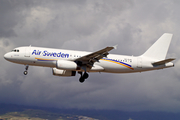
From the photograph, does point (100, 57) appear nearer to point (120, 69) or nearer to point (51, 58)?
point (120, 69)

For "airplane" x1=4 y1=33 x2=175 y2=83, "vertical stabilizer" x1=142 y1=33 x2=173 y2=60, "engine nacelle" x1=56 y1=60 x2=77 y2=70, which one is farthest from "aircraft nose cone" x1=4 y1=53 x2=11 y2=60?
"vertical stabilizer" x1=142 y1=33 x2=173 y2=60

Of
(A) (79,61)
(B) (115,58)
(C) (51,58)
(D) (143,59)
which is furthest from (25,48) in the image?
(D) (143,59)

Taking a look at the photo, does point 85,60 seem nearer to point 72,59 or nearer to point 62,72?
point 72,59

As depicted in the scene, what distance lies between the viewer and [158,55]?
135 feet

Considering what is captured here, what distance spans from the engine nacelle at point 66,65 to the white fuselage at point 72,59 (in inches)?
35.3

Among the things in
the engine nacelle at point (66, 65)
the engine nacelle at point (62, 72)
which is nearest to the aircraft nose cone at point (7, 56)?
the engine nacelle at point (66, 65)

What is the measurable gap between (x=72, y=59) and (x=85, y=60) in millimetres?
1919

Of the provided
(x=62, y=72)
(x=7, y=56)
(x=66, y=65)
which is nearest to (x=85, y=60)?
(x=66, y=65)

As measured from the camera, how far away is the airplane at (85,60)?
3456cm

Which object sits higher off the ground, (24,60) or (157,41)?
(157,41)

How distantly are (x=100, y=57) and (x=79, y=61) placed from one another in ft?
10.7

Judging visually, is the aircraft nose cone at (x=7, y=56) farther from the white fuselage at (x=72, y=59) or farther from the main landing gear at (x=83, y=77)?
the main landing gear at (x=83, y=77)

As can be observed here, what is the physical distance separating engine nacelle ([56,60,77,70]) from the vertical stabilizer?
13025 mm

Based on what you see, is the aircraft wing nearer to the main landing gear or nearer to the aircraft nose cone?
the main landing gear
